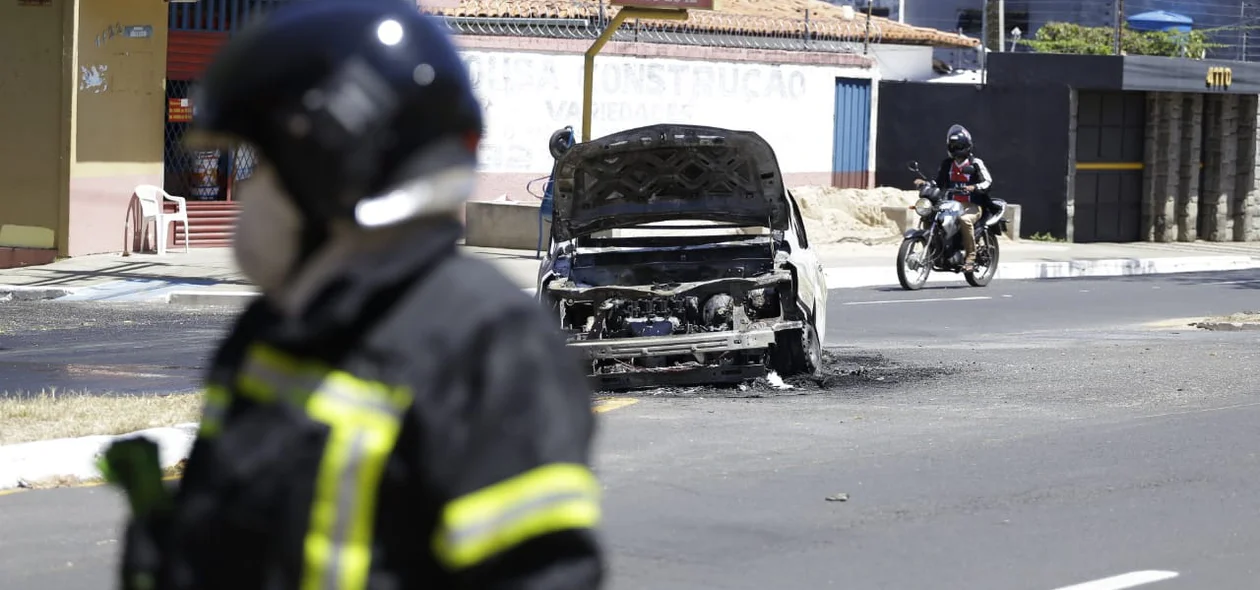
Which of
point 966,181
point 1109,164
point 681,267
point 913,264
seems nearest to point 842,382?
point 681,267

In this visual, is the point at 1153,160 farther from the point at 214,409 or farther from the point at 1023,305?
the point at 214,409

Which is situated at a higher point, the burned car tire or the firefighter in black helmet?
the firefighter in black helmet

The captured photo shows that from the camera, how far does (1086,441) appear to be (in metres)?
9.20

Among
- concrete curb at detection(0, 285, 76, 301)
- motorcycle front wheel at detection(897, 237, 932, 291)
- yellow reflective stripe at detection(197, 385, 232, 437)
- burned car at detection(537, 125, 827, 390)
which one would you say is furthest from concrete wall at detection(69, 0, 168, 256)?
yellow reflective stripe at detection(197, 385, 232, 437)

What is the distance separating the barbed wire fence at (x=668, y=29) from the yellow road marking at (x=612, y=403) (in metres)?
12.7

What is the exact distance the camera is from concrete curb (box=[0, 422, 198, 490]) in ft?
25.4

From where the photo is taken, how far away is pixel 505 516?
178cm

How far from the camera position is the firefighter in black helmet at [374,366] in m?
1.79

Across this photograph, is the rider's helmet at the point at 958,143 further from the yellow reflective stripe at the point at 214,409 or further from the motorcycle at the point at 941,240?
the yellow reflective stripe at the point at 214,409

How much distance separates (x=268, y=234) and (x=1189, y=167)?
100.0 ft

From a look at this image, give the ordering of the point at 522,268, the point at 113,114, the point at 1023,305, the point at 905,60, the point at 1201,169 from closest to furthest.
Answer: the point at 1023,305, the point at 522,268, the point at 113,114, the point at 1201,169, the point at 905,60

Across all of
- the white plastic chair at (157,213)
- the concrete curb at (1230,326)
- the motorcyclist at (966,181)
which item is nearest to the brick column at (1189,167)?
the motorcyclist at (966,181)

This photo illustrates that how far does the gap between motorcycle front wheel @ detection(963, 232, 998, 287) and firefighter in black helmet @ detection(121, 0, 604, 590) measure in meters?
18.4

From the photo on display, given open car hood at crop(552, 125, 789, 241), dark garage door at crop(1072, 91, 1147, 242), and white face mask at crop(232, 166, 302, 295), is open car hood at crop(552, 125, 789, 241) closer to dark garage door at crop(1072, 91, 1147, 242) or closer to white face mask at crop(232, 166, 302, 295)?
white face mask at crop(232, 166, 302, 295)
